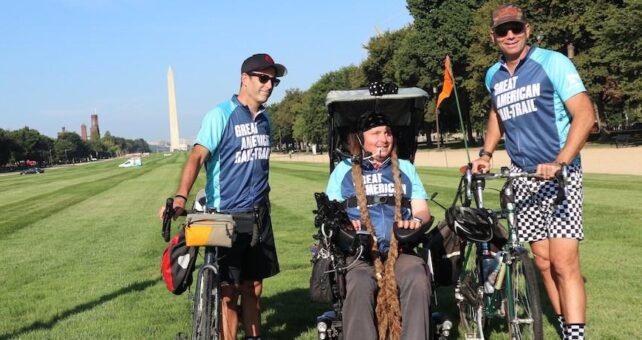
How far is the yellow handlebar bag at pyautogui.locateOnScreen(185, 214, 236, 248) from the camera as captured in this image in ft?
11.5

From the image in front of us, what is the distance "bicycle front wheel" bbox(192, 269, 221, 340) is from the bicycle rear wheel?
185cm

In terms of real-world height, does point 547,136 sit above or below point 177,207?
above

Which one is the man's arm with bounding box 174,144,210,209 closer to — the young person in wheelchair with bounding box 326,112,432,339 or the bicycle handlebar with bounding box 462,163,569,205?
the young person in wheelchair with bounding box 326,112,432,339

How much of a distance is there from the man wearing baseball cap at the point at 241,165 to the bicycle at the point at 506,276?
1.55m

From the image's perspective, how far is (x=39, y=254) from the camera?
1061 cm

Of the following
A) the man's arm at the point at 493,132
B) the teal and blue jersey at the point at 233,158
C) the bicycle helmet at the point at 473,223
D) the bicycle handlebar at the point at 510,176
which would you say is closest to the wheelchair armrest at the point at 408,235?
the bicycle helmet at the point at 473,223

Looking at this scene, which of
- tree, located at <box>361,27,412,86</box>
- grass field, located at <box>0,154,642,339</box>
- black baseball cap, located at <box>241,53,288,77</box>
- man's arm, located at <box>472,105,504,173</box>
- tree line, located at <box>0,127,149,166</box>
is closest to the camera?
black baseball cap, located at <box>241,53,288,77</box>

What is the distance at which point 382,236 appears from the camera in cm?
420

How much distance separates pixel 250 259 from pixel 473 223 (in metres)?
1.72


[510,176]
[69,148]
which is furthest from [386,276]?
[69,148]

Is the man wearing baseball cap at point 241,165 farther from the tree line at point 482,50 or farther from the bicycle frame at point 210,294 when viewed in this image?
the tree line at point 482,50

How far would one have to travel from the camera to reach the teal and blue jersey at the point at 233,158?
13.5 feet

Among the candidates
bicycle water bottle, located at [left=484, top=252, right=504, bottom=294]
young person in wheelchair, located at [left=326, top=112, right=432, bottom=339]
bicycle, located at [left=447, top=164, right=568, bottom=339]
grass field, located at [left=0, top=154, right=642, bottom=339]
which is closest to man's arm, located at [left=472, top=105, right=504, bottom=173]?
bicycle, located at [left=447, top=164, right=568, bottom=339]

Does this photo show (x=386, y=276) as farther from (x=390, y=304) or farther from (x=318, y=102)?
(x=318, y=102)
